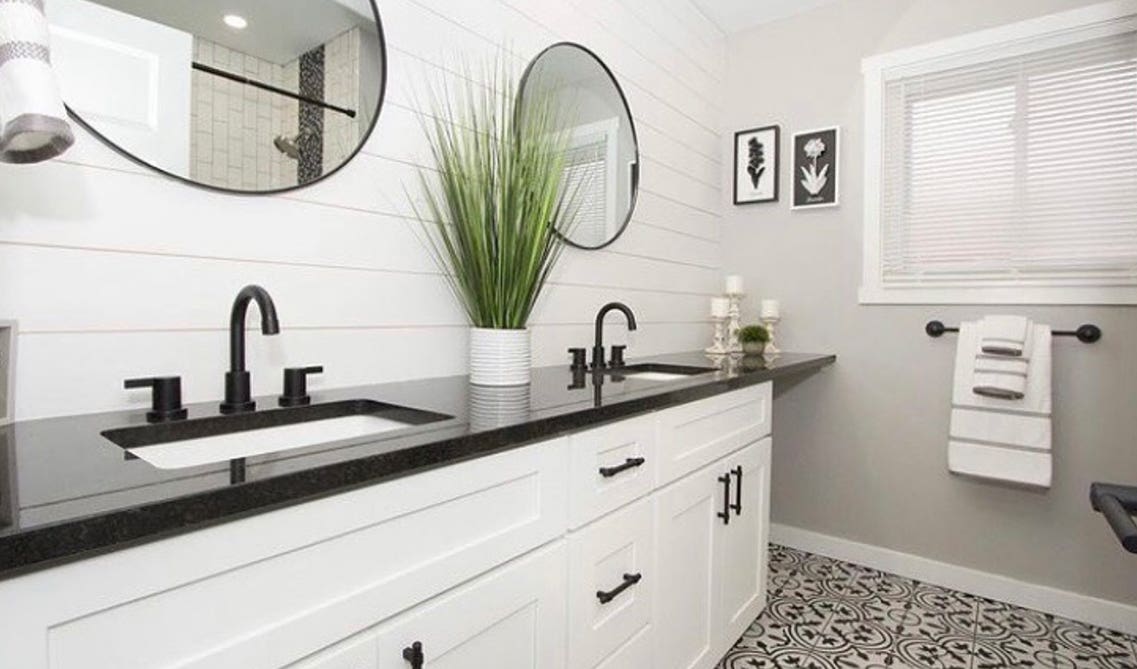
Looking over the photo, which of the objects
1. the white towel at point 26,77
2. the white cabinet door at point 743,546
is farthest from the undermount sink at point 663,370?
the white towel at point 26,77

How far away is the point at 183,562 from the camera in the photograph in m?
0.60

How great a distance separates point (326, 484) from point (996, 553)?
263 centimetres

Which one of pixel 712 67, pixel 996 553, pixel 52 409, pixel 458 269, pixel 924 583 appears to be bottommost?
pixel 924 583

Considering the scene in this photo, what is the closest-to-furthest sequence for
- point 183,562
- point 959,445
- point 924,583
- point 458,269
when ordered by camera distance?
point 183,562, point 458,269, point 959,445, point 924,583

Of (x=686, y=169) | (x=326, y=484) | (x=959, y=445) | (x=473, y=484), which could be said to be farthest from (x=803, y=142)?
(x=326, y=484)

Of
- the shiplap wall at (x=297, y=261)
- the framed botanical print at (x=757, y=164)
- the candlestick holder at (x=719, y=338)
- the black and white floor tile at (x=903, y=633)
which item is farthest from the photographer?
the framed botanical print at (x=757, y=164)

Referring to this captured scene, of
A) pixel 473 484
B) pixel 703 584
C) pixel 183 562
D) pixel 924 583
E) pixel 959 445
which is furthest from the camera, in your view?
pixel 924 583

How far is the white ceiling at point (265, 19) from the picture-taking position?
1.07m

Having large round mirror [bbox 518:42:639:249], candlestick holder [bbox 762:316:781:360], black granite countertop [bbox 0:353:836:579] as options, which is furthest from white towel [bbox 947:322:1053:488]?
black granite countertop [bbox 0:353:836:579]

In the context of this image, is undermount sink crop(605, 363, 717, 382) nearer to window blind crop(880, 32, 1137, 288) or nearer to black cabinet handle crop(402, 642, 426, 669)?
window blind crop(880, 32, 1137, 288)

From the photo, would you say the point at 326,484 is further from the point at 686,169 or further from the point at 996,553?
the point at 996,553

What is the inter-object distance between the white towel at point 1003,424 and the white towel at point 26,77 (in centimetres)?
265

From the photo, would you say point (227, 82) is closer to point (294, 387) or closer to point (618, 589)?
point (294, 387)

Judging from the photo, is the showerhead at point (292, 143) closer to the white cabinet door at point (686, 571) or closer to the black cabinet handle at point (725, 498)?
the white cabinet door at point (686, 571)
